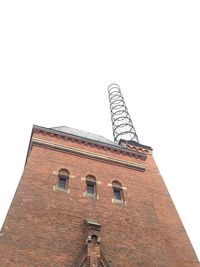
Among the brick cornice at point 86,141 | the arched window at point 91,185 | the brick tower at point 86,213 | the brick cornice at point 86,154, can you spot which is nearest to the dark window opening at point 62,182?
the brick tower at point 86,213

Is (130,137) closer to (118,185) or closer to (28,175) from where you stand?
(118,185)

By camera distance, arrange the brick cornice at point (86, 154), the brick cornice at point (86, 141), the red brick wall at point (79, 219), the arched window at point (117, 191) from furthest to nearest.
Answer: the brick cornice at point (86, 141) → the brick cornice at point (86, 154) → the arched window at point (117, 191) → the red brick wall at point (79, 219)

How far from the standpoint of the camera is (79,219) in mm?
14727

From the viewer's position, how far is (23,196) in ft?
48.0

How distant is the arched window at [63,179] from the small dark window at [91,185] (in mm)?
1038

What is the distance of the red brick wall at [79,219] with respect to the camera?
1277 centimetres

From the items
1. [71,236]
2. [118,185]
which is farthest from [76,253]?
[118,185]

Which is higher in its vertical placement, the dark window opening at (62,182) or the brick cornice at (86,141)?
the brick cornice at (86,141)

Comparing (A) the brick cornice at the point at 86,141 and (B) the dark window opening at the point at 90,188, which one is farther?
(A) the brick cornice at the point at 86,141

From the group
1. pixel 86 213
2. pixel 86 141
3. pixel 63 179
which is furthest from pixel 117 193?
pixel 86 141

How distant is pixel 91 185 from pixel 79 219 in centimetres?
292

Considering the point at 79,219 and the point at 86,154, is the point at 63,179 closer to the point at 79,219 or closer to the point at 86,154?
the point at 86,154

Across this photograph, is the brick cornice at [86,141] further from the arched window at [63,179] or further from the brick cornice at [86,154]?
the arched window at [63,179]

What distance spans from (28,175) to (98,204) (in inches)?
134
